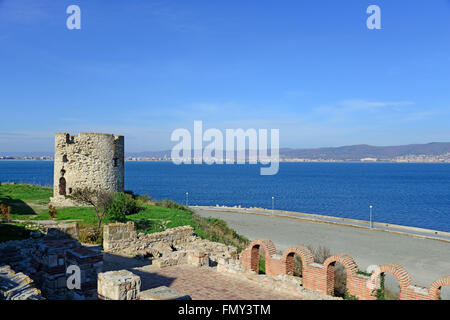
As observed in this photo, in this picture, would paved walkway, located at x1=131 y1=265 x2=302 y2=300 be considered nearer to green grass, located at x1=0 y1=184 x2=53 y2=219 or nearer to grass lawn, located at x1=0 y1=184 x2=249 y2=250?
grass lawn, located at x1=0 y1=184 x2=249 y2=250

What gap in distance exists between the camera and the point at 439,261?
74.3 feet

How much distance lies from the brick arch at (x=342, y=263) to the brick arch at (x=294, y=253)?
2.50ft

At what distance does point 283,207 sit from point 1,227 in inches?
2152

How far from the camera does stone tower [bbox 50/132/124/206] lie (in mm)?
24141

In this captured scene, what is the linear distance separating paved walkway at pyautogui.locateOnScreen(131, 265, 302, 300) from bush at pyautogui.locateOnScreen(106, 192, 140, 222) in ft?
26.4

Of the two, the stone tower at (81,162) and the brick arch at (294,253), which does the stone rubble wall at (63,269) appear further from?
the stone tower at (81,162)

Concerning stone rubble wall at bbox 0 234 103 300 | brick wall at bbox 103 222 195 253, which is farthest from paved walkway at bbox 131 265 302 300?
brick wall at bbox 103 222 195 253

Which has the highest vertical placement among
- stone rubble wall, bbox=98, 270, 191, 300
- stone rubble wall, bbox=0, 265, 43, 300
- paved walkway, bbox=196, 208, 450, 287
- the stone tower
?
the stone tower

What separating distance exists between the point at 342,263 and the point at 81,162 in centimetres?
1913

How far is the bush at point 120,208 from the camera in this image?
19.7 metres

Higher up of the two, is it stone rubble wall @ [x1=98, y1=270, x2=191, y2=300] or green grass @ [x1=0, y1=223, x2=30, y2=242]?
stone rubble wall @ [x1=98, y1=270, x2=191, y2=300]
